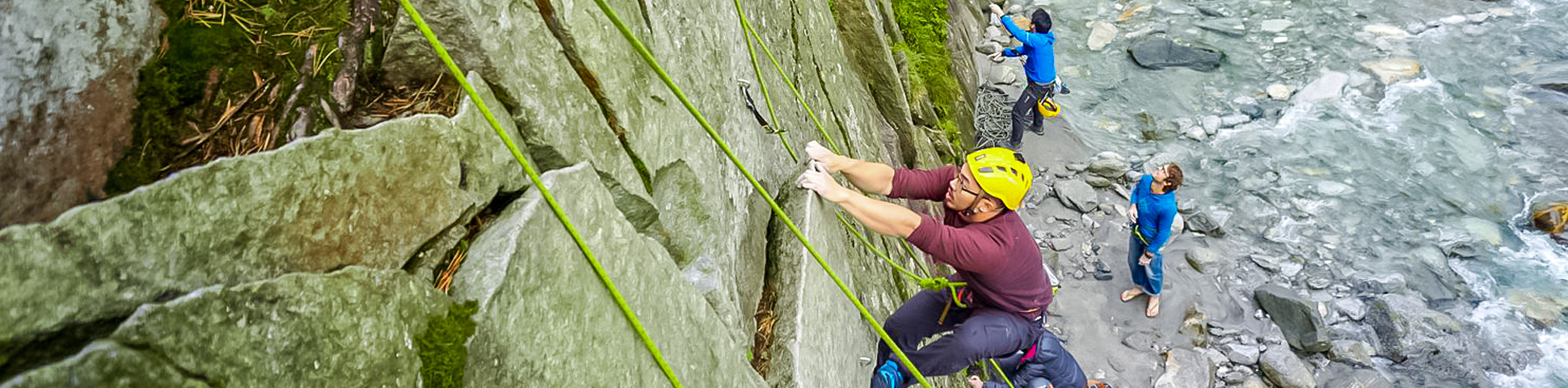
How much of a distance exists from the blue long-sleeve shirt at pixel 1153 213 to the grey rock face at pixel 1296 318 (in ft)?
5.26

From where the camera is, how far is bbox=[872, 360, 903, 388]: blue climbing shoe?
5.40 metres

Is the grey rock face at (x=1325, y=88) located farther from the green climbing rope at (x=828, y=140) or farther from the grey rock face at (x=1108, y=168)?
the green climbing rope at (x=828, y=140)

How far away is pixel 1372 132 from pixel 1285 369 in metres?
5.45

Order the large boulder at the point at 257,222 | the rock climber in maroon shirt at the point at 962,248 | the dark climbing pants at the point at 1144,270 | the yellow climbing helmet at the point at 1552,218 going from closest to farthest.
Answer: the large boulder at the point at 257,222 < the rock climber in maroon shirt at the point at 962,248 < the dark climbing pants at the point at 1144,270 < the yellow climbing helmet at the point at 1552,218

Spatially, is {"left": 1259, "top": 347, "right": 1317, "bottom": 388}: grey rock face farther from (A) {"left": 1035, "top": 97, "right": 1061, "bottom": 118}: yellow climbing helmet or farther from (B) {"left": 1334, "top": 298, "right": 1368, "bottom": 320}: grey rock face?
(A) {"left": 1035, "top": 97, "right": 1061, "bottom": 118}: yellow climbing helmet

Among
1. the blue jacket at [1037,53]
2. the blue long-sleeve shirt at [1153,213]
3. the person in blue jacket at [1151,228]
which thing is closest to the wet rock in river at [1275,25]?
the blue jacket at [1037,53]

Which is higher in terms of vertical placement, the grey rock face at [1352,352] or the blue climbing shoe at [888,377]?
the blue climbing shoe at [888,377]

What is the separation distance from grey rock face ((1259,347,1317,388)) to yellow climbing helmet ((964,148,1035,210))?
5475mm

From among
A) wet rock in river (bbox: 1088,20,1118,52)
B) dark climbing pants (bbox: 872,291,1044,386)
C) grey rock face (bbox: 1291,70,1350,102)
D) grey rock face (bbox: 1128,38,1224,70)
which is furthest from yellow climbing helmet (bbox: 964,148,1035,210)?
wet rock in river (bbox: 1088,20,1118,52)

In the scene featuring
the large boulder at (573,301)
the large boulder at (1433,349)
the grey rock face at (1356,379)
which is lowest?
the large boulder at (1433,349)

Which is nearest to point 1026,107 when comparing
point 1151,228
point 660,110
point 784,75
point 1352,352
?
point 1151,228

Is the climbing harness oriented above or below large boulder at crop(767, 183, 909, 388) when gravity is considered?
above

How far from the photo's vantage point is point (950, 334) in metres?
5.21

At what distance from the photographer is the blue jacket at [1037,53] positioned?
11.2 metres
